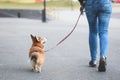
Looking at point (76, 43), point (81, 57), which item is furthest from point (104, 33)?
point (76, 43)

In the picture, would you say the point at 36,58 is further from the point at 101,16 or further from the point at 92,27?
the point at 101,16

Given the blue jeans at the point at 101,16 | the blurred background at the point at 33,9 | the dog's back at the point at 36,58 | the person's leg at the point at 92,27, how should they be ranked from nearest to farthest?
the dog's back at the point at 36,58, the blue jeans at the point at 101,16, the person's leg at the point at 92,27, the blurred background at the point at 33,9

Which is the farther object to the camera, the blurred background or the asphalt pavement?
the blurred background

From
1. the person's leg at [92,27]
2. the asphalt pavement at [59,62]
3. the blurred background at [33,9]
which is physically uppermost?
the person's leg at [92,27]

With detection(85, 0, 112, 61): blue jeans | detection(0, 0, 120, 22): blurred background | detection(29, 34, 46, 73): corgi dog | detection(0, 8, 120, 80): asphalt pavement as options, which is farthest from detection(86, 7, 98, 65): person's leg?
detection(0, 0, 120, 22): blurred background

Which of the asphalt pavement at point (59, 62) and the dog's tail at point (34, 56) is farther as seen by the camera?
the dog's tail at point (34, 56)

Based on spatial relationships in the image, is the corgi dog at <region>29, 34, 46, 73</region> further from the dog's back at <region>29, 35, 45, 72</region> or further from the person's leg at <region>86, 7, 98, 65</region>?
the person's leg at <region>86, 7, 98, 65</region>

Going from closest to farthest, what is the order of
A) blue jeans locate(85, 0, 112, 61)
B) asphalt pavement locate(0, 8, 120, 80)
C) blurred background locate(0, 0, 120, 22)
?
asphalt pavement locate(0, 8, 120, 80), blue jeans locate(85, 0, 112, 61), blurred background locate(0, 0, 120, 22)

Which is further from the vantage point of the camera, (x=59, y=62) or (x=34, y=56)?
(x=59, y=62)

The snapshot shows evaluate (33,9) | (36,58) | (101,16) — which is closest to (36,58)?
(36,58)

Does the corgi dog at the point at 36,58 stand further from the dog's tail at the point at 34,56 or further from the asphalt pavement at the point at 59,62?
the asphalt pavement at the point at 59,62

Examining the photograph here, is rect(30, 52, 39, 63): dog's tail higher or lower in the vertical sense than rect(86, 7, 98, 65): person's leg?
lower

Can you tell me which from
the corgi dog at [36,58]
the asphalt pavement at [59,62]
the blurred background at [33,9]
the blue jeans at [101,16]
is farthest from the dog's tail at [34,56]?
the blurred background at [33,9]

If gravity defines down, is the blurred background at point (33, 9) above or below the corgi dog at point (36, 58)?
below
